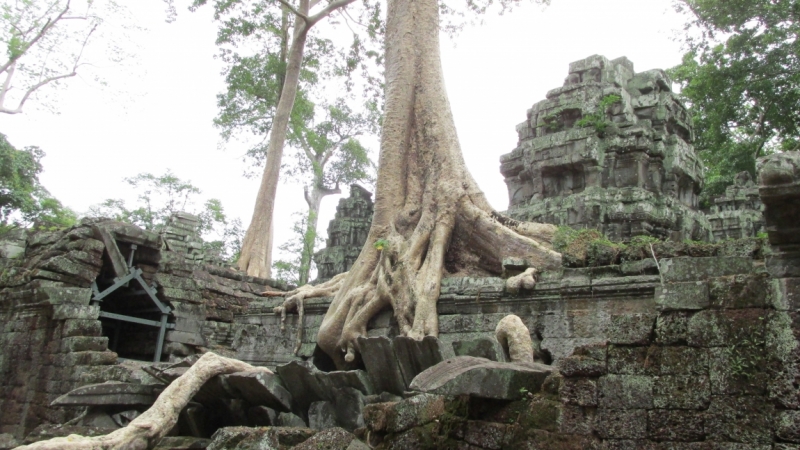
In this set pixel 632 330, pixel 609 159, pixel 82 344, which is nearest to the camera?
pixel 632 330

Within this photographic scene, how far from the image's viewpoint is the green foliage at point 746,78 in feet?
55.4

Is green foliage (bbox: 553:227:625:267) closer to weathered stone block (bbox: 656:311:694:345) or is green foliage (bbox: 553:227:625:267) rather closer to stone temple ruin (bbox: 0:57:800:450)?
stone temple ruin (bbox: 0:57:800:450)

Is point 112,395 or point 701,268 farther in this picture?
point 112,395

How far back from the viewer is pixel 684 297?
3.07 meters

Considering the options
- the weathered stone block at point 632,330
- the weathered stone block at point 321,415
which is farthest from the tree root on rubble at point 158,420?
the weathered stone block at point 632,330

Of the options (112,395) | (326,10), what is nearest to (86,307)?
(112,395)

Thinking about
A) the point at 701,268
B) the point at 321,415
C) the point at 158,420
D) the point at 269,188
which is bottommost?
the point at 158,420

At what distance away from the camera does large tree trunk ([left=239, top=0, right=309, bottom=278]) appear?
1712 centimetres

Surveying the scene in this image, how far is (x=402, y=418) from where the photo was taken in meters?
3.92

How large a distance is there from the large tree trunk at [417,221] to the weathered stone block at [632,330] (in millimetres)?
3399

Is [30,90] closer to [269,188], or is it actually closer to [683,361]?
[269,188]

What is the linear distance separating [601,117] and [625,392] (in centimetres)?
759

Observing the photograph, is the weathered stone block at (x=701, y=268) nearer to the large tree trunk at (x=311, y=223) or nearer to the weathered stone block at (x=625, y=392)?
the weathered stone block at (x=625, y=392)

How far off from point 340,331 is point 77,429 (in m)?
2.70
